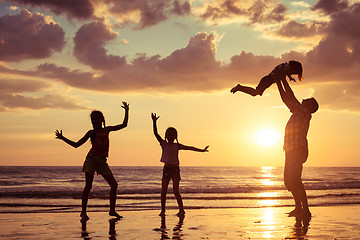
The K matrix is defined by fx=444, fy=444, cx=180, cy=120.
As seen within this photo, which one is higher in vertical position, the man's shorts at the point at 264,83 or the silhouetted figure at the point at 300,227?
the man's shorts at the point at 264,83

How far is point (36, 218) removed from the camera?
9430mm

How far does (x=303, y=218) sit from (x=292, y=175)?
38.4 inches

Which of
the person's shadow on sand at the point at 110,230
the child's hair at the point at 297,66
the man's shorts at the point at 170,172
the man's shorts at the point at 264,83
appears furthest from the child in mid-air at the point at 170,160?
the child's hair at the point at 297,66

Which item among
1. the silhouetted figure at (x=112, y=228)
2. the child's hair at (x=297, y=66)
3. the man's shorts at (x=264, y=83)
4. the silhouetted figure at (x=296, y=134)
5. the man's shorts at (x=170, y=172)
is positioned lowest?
the silhouetted figure at (x=112, y=228)

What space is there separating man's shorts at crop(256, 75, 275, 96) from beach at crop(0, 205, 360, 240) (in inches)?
94.7

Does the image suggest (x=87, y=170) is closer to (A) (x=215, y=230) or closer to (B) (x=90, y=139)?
(B) (x=90, y=139)

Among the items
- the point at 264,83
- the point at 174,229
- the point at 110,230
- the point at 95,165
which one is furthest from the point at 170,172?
the point at 264,83

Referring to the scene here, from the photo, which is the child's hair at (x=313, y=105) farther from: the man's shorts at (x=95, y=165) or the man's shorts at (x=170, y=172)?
the man's shorts at (x=95, y=165)

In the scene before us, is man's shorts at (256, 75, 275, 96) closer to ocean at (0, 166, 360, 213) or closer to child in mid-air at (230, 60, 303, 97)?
child in mid-air at (230, 60, 303, 97)

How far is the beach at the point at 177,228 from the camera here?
21.9 feet

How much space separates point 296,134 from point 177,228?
277cm

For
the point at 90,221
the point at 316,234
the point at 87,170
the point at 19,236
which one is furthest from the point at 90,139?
the point at 316,234

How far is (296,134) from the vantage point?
8180 mm

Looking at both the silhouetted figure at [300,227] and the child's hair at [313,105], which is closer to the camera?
the silhouetted figure at [300,227]
